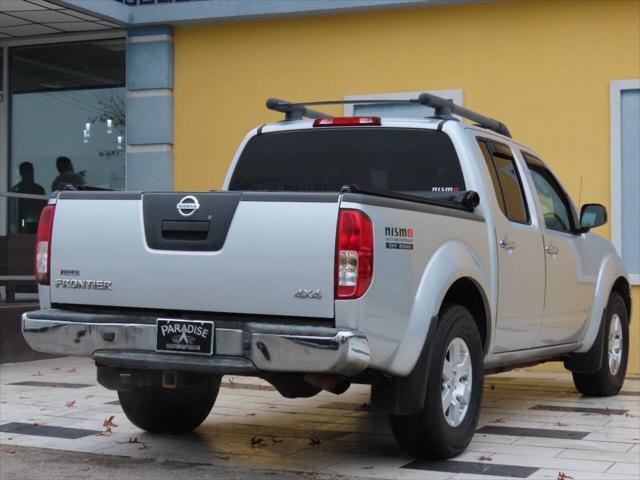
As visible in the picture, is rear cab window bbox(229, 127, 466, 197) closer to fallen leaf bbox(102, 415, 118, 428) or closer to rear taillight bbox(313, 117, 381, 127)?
rear taillight bbox(313, 117, 381, 127)

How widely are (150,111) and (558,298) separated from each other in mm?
6672

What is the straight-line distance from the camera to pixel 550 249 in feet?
26.0

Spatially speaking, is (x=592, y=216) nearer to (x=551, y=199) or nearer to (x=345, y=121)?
(x=551, y=199)

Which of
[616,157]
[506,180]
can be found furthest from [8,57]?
[506,180]

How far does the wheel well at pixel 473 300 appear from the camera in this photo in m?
6.45

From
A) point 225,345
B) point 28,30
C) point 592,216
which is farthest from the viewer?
point 28,30

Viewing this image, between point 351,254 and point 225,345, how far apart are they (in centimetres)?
77

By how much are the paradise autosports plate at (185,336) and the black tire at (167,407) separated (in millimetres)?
1292

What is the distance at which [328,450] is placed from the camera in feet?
21.7

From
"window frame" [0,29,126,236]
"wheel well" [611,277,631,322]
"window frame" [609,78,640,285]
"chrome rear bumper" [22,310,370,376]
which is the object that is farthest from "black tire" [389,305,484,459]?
"window frame" [0,29,126,236]

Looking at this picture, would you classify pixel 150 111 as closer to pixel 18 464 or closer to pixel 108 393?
pixel 108 393

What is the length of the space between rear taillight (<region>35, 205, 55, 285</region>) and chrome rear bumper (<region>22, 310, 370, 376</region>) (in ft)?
0.68

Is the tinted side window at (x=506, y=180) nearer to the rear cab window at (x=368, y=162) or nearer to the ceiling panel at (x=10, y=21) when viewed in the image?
the rear cab window at (x=368, y=162)

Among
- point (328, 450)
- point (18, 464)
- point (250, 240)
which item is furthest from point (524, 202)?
point (18, 464)
